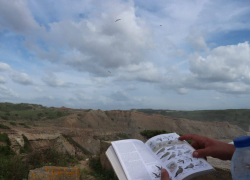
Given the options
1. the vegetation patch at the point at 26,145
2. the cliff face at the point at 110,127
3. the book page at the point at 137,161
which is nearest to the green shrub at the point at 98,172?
the book page at the point at 137,161

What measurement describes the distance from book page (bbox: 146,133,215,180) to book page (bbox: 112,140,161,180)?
82 millimetres

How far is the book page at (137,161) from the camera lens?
162 centimetres

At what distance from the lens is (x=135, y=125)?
23859 millimetres

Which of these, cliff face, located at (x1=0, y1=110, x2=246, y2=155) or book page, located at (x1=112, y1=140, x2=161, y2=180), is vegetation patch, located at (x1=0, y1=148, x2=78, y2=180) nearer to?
book page, located at (x1=112, y1=140, x2=161, y2=180)

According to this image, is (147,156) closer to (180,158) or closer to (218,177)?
(180,158)

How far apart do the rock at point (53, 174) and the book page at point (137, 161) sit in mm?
1874

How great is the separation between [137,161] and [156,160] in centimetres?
20

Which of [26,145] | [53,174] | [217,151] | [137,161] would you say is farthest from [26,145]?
[217,151]

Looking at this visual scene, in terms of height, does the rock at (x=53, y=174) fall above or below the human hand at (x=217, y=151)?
below

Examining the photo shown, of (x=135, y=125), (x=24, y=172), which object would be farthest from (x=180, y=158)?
(x=135, y=125)

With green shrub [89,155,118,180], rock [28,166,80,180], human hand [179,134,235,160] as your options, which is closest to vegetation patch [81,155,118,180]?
green shrub [89,155,118,180]

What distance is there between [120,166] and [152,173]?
0.30m

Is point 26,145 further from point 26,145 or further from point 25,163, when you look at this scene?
point 25,163

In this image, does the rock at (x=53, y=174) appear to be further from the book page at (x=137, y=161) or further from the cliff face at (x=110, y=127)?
the cliff face at (x=110, y=127)
